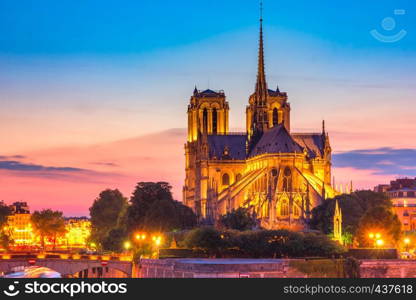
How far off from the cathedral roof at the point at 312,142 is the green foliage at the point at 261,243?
70.7 m

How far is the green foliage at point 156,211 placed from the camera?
125938 mm

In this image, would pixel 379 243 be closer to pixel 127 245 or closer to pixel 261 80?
pixel 127 245

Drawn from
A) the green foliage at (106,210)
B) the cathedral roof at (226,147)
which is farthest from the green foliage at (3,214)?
the cathedral roof at (226,147)

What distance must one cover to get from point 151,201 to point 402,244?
114ft

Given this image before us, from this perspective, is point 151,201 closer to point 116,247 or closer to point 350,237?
point 116,247

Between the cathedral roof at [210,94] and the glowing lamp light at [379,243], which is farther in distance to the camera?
the cathedral roof at [210,94]

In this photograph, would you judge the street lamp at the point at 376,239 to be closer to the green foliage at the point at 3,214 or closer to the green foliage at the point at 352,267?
the green foliage at the point at 352,267

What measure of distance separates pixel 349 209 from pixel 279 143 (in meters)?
26.6

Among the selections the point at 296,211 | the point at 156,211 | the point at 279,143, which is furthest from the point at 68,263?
the point at 279,143

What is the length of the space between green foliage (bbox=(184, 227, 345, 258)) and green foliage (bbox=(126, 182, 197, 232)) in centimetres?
2978

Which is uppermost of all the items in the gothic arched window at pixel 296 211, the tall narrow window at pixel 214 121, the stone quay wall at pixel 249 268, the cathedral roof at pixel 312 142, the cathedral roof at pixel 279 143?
A: the tall narrow window at pixel 214 121

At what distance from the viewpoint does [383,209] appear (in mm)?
112562

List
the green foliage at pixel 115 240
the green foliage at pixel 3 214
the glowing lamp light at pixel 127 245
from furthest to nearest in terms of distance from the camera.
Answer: the green foliage at pixel 3 214 < the green foliage at pixel 115 240 < the glowing lamp light at pixel 127 245

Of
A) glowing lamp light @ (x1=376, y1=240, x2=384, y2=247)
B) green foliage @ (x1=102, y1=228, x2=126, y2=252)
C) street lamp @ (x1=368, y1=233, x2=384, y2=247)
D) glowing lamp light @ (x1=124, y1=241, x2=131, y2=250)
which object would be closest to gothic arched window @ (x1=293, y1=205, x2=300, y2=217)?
green foliage @ (x1=102, y1=228, x2=126, y2=252)
